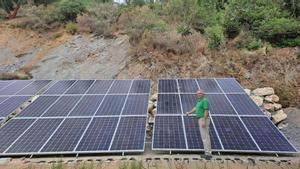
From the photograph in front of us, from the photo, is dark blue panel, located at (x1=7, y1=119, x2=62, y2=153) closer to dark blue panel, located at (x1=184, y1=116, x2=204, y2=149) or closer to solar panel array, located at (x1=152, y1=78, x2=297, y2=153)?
solar panel array, located at (x1=152, y1=78, x2=297, y2=153)

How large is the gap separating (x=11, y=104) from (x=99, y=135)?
15.3ft

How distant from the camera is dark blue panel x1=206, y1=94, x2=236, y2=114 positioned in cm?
1023

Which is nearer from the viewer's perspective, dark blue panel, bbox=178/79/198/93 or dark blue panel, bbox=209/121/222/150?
dark blue panel, bbox=209/121/222/150

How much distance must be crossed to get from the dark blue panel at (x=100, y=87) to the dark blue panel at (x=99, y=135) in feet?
7.72

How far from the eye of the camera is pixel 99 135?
9117 mm

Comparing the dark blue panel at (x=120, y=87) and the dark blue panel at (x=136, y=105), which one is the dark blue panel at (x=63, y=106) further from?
the dark blue panel at (x=136, y=105)

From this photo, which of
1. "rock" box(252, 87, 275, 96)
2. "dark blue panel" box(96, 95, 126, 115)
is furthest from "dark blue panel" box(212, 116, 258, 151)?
"rock" box(252, 87, 275, 96)

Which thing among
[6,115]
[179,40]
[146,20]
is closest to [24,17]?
[146,20]

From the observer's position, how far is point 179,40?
58.2 ft

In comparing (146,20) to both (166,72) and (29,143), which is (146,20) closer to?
(166,72)

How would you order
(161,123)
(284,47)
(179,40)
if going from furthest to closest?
(179,40) → (284,47) → (161,123)

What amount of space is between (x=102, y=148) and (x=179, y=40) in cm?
1088

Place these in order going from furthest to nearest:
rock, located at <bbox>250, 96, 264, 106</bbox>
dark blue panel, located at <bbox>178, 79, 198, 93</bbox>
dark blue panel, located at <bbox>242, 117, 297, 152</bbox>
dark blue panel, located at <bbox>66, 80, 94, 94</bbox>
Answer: rock, located at <bbox>250, 96, 264, 106</bbox>
dark blue panel, located at <bbox>66, 80, 94, 94</bbox>
dark blue panel, located at <bbox>178, 79, 198, 93</bbox>
dark blue panel, located at <bbox>242, 117, 297, 152</bbox>

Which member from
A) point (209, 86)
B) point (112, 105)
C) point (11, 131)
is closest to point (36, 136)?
point (11, 131)
